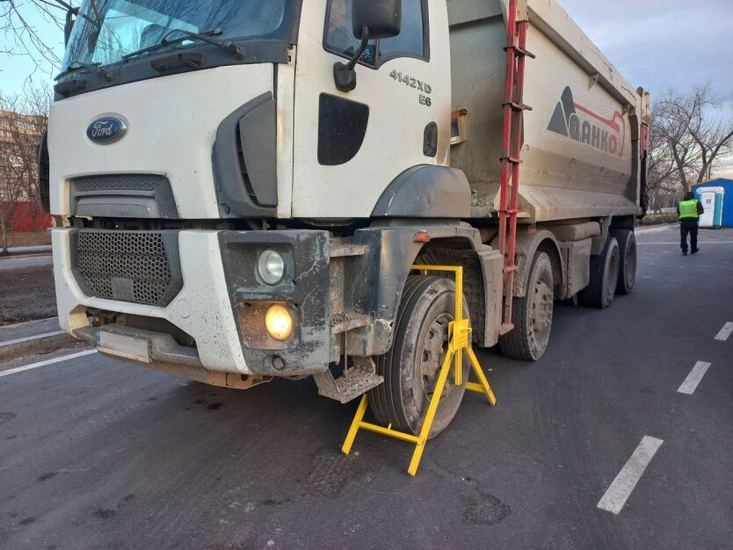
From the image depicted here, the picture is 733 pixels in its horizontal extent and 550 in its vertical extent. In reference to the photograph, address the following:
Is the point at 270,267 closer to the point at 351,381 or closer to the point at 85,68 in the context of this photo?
the point at 351,381

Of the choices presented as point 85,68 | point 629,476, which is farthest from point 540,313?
point 85,68

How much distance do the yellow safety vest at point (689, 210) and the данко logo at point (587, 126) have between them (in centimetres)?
877

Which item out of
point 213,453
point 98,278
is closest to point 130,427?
point 213,453

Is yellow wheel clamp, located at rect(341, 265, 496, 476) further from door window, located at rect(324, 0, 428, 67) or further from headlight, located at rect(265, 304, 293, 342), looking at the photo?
door window, located at rect(324, 0, 428, 67)

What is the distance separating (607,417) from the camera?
152 inches

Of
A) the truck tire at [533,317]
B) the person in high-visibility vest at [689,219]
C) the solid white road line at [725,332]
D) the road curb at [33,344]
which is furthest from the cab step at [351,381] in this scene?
the person in high-visibility vest at [689,219]

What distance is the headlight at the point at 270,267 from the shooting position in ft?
7.89

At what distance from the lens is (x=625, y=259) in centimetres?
859

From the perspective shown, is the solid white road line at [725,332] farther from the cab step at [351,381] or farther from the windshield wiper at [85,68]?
the windshield wiper at [85,68]

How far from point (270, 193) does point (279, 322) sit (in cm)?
62

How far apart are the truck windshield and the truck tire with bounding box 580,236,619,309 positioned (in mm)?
6289

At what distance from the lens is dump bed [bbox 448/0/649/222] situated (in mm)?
4410

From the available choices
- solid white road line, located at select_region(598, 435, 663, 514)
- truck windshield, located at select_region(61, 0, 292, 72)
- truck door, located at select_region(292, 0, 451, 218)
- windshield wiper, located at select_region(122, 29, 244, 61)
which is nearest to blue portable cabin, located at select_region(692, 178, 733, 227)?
solid white road line, located at select_region(598, 435, 663, 514)

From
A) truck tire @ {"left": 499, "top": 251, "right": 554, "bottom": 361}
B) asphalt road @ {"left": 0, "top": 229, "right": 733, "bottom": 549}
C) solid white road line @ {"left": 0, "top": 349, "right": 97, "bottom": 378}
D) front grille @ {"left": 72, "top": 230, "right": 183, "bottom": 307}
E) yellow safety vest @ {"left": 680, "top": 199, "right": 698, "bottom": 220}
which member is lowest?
asphalt road @ {"left": 0, "top": 229, "right": 733, "bottom": 549}
